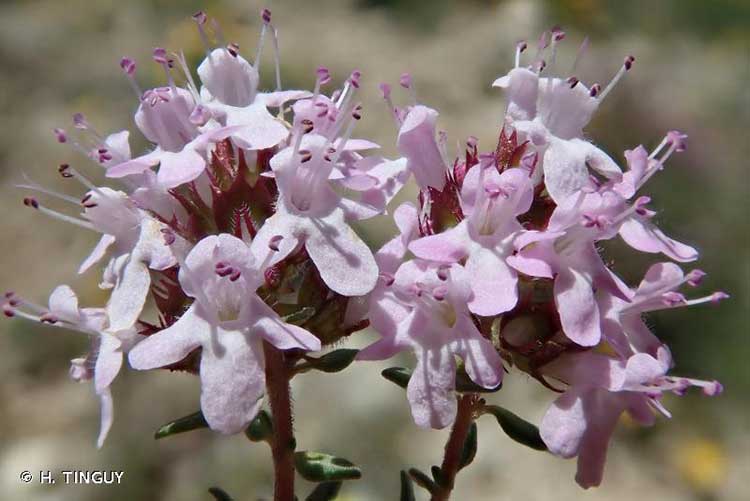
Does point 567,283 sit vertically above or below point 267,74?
above

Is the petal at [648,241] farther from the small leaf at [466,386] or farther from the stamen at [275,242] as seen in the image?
the stamen at [275,242]

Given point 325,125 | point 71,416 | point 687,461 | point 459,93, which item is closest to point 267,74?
point 459,93

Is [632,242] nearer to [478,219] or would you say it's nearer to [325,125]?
[478,219]

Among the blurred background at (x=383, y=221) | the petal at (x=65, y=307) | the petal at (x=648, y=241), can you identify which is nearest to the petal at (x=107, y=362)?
the petal at (x=65, y=307)

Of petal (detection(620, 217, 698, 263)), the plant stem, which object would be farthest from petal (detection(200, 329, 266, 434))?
petal (detection(620, 217, 698, 263))

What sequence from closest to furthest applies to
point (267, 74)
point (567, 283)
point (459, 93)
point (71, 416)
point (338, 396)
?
point (567, 283) → point (338, 396) → point (71, 416) → point (267, 74) → point (459, 93)

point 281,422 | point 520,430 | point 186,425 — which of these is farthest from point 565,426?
point 186,425

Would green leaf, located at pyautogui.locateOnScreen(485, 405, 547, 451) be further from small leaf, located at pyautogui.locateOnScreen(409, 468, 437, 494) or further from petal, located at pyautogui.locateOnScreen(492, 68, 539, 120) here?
petal, located at pyautogui.locateOnScreen(492, 68, 539, 120)

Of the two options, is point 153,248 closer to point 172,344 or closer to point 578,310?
point 172,344
